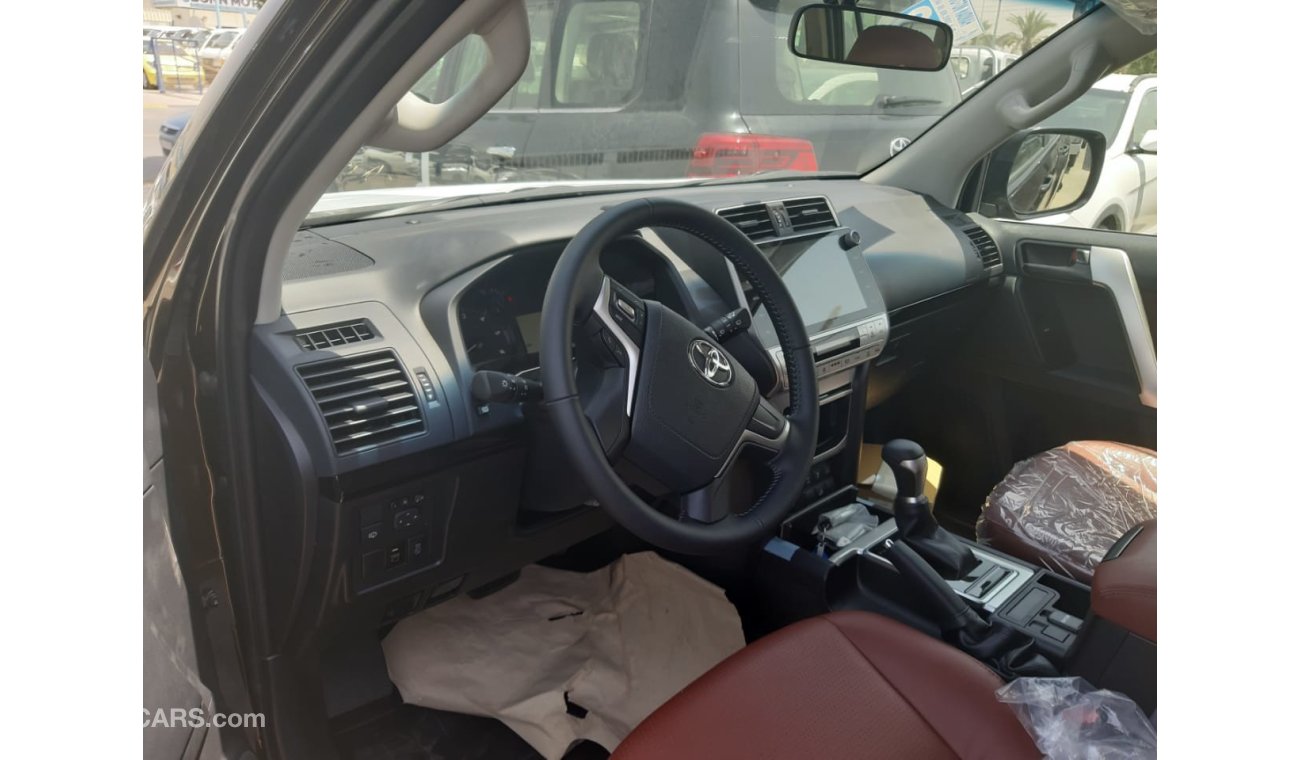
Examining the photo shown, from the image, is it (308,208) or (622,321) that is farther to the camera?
(622,321)

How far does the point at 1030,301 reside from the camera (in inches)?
122

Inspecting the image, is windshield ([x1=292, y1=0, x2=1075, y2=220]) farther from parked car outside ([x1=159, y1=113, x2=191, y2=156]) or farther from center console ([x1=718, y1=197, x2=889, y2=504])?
parked car outside ([x1=159, y1=113, x2=191, y2=156])

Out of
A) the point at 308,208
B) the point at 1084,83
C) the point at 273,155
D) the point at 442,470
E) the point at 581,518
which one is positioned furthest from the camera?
the point at 1084,83

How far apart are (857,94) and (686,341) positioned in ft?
6.39

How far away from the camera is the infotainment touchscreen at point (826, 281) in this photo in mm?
2363

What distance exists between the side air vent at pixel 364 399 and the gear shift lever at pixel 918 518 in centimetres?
107

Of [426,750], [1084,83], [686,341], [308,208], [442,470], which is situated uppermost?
[1084,83]

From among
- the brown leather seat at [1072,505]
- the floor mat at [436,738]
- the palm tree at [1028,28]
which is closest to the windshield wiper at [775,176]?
the palm tree at [1028,28]

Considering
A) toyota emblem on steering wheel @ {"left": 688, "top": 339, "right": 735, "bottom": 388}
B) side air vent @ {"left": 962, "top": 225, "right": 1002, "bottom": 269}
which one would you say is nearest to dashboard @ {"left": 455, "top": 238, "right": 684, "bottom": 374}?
toyota emblem on steering wheel @ {"left": 688, "top": 339, "right": 735, "bottom": 388}

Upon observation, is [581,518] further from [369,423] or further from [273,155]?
[273,155]

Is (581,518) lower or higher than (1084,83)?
lower

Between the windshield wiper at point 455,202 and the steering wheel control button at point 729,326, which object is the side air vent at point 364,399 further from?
the steering wheel control button at point 729,326
